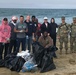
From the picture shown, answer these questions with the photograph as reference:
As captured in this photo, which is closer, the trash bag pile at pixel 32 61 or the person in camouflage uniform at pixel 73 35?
the trash bag pile at pixel 32 61

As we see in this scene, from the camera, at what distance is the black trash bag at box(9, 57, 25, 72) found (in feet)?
23.6

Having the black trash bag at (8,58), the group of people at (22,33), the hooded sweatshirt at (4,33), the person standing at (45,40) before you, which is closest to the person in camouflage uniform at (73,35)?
the group of people at (22,33)

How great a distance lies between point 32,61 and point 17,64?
1.53ft

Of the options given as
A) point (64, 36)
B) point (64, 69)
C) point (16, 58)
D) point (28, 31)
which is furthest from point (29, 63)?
point (64, 36)

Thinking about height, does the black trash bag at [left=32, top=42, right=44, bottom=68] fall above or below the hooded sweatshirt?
below

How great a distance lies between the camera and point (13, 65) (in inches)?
285

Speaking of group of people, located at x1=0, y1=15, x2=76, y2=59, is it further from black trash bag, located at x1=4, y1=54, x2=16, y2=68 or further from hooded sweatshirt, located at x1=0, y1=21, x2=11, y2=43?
black trash bag, located at x1=4, y1=54, x2=16, y2=68

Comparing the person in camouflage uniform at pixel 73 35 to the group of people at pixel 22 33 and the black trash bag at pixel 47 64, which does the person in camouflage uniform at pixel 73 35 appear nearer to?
the group of people at pixel 22 33

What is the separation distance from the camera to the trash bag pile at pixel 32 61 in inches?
282

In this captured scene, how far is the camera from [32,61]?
7.29m

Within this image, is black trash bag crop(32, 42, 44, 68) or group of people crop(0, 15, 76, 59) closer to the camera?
black trash bag crop(32, 42, 44, 68)

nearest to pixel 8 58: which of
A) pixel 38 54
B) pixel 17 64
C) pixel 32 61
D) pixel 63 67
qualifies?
pixel 17 64

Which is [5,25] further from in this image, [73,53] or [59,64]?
[73,53]

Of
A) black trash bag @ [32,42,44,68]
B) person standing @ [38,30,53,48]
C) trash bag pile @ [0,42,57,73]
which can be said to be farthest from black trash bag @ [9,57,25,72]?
person standing @ [38,30,53,48]
